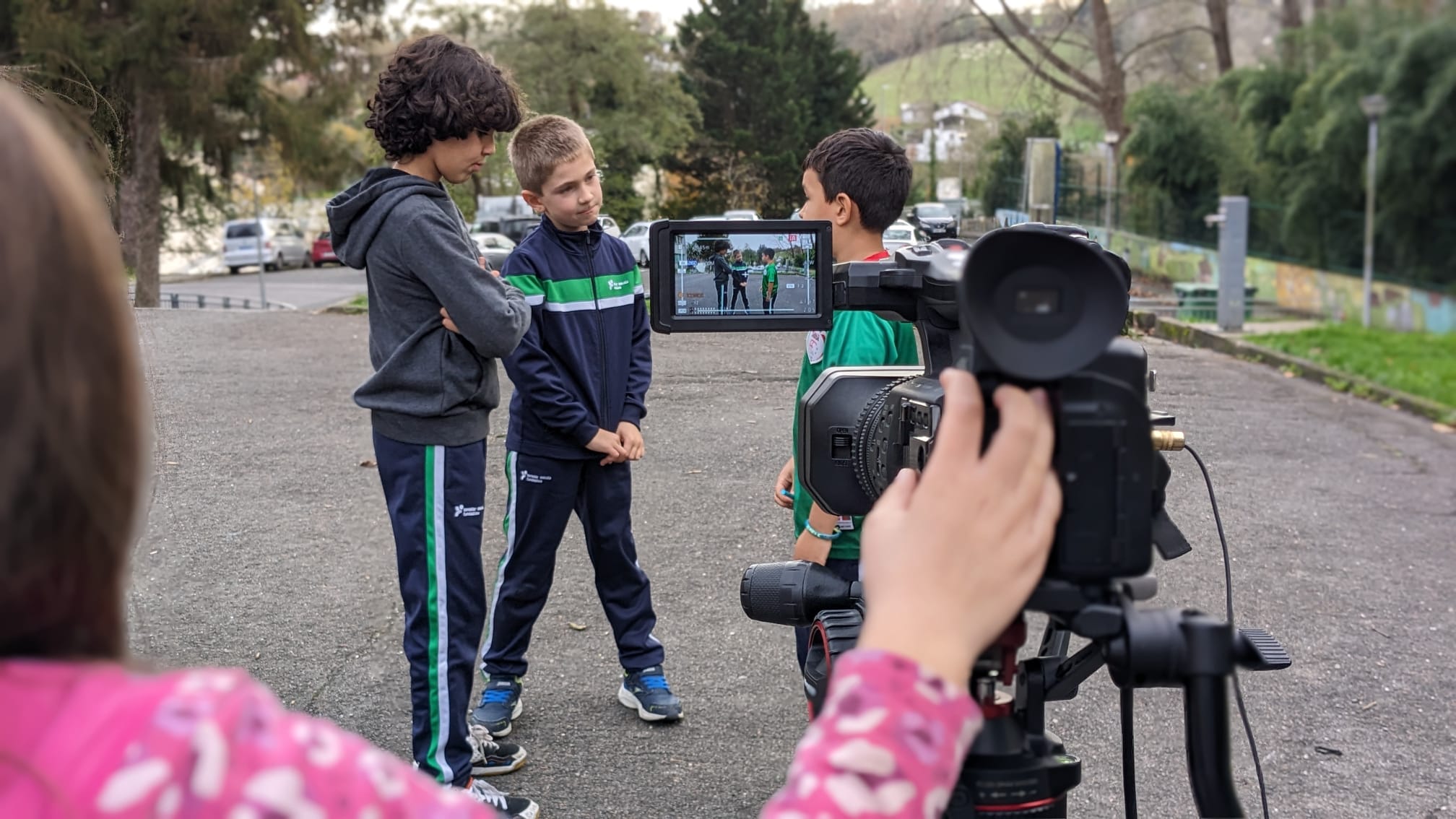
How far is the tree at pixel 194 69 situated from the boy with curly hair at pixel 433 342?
16397mm

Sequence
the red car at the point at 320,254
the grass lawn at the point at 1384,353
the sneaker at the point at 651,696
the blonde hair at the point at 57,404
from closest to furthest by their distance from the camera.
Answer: the blonde hair at the point at 57,404 → the sneaker at the point at 651,696 → the grass lawn at the point at 1384,353 → the red car at the point at 320,254

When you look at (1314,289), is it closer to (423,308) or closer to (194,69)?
(194,69)

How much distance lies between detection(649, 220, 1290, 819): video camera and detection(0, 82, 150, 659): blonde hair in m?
0.57

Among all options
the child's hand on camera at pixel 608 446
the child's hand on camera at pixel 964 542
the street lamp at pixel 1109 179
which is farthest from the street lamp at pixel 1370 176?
the child's hand on camera at pixel 964 542

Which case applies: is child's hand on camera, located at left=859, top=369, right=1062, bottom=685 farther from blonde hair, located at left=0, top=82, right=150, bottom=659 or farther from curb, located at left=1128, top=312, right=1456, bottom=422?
curb, located at left=1128, top=312, right=1456, bottom=422

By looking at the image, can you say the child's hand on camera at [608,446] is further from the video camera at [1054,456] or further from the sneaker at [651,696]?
the video camera at [1054,456]

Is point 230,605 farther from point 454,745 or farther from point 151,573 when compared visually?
point 454,745

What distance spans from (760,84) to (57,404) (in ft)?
114

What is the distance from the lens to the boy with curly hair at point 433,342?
2.96 m

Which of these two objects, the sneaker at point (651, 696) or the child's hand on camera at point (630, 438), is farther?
the sneaker at point (651, 696)

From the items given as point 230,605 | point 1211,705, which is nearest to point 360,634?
point 230,605

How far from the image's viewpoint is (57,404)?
0.67 metres

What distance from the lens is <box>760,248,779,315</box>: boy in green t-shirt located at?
207 centimetres

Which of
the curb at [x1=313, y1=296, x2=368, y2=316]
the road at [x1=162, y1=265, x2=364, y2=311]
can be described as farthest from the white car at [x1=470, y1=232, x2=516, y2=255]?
the curb at [x1=313, y1=296, x2=368, y2=316]
